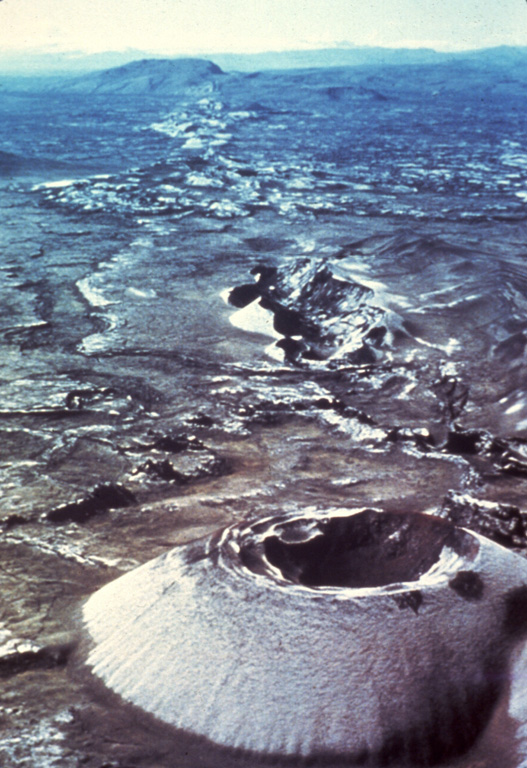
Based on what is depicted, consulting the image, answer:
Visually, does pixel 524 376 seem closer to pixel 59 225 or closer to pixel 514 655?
pixel 514 655

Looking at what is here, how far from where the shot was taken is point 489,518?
4586mm

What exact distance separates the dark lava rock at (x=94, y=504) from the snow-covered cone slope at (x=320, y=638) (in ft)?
2.96

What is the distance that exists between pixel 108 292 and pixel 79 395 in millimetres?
3200

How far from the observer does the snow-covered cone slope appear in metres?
2.98

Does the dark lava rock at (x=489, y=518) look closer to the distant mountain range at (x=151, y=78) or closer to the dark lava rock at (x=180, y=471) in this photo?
the dark lava rock at (x=180, y=471)

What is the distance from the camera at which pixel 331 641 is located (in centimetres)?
321

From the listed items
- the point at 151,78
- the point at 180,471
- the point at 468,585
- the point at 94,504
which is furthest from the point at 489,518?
the point at 151,78

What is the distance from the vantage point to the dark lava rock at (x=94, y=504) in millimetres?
4690

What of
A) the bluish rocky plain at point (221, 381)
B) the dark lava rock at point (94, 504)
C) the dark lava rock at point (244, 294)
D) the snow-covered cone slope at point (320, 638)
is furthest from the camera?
the dark lava rock at point (244, 294)

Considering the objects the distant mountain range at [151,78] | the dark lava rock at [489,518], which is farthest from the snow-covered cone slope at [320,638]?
the distant mountain range at [151,78]

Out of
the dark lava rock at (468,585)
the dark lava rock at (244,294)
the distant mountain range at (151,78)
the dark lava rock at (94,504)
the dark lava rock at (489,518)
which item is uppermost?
the distant mountain range at (151,78)

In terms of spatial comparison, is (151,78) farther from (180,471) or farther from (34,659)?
(34,659)

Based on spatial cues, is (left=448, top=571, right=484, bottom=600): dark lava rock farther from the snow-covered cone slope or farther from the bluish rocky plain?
the bluish rocky plain

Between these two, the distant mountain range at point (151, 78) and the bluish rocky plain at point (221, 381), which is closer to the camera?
the bluish rocky plain at point (221, 381)
